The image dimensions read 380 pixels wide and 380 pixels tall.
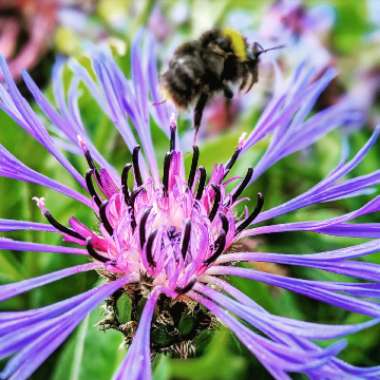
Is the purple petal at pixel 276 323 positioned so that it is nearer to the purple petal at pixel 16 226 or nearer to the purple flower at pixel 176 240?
the purple flower at pixel 176 240

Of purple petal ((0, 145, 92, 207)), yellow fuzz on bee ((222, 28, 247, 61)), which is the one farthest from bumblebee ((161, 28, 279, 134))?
purple petal ((0, 145, 92, 207))

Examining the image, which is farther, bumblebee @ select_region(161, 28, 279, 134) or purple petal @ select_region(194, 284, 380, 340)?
bumblebee @ select_region(161, 28, 279, 134)

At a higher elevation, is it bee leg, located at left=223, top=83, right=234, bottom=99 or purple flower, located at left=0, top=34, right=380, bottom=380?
bee leg, located at left=223, top=83, right=234, bottom=99

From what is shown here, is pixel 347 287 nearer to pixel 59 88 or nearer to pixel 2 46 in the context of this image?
pixel 59 88

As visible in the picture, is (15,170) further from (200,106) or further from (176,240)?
(200,106)

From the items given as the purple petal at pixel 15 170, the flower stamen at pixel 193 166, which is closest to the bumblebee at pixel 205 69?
the flower stamen at pixel 193 166

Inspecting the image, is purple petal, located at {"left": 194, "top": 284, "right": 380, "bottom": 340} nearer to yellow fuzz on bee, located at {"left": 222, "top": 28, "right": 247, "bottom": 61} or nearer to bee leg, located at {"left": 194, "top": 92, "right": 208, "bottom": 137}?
bee leg, located at {"left": 194, "top": 92, "right": 208, "bottom": 137}

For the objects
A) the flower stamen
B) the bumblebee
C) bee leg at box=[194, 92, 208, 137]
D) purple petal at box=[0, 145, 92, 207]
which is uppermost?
the bumblebee
